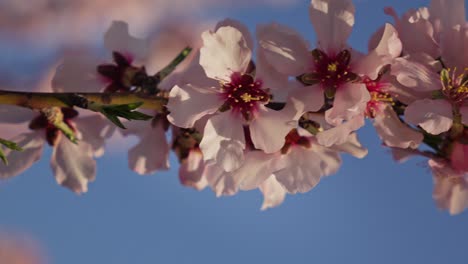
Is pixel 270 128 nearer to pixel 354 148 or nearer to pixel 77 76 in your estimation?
pixel 354 148

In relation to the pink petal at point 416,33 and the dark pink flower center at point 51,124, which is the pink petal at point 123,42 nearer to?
the dark pink flower center at point 51,124

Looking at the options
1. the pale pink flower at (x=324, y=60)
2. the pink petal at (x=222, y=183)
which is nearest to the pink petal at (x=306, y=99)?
the pale pink flower at (x=324, y=60)

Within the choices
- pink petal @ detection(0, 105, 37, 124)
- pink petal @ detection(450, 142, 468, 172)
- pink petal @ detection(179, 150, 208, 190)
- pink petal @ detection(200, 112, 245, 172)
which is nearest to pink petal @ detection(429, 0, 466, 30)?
pink petal @ detection(450, 142, 468, 172)

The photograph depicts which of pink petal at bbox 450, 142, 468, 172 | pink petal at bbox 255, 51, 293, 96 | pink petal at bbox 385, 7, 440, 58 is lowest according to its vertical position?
pink petal at bbox 450, 142, 468, 172

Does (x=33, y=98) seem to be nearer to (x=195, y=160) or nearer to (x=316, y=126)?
(x=195, y=160)

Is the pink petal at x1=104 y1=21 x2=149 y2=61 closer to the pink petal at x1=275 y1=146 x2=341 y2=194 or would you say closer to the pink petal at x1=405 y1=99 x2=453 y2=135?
the pink petal at x1=275 y1=146 x2=341 y2=194

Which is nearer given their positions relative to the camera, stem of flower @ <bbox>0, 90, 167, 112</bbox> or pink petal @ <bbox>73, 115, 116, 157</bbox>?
stem of flower @ <bbox>0, 90, 167, 112</bbox>
